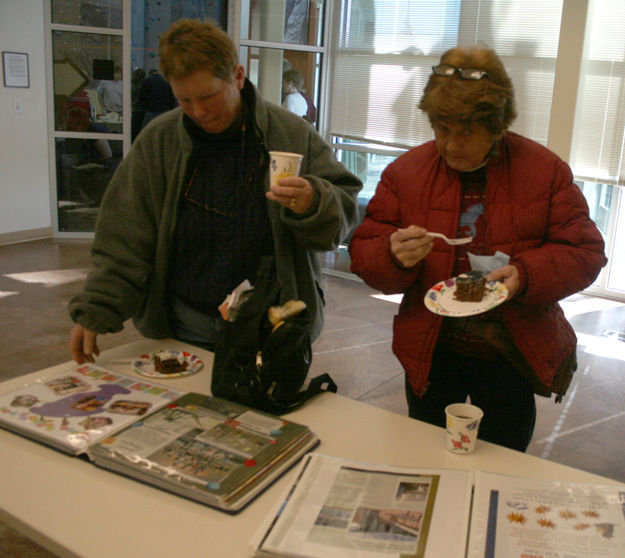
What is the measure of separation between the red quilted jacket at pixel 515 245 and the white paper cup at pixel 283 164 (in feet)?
0.79

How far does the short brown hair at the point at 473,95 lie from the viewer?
1306mm

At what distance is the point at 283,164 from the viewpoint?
1.39 meters

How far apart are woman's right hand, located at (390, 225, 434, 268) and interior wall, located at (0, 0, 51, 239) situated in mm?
5254

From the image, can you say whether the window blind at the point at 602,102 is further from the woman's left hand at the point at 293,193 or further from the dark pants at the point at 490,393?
the woman's left hand at the point at 293,193

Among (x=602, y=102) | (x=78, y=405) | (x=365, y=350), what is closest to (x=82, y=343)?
(x=78, y=405)

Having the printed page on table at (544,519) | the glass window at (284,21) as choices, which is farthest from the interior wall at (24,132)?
the printed page on table at (544,519)

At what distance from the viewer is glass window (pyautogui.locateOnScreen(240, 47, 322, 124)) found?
5.14 meters

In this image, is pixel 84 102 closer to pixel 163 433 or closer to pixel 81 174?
pixel 81 174

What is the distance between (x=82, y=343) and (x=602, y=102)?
13.1 feet

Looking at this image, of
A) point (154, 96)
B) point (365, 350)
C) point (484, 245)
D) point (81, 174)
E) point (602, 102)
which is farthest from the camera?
point (154, 96)

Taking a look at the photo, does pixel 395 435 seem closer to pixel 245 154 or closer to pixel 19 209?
pixel 245 154

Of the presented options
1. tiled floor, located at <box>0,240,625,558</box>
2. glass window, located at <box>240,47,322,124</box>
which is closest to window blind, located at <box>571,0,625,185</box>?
tiled floor, located at <box>0,240,625,558</box>

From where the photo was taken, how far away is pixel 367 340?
13.1 ft

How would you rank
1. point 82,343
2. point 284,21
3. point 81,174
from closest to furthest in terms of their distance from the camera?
point 82,343 → point 284,21 → point 81,174
